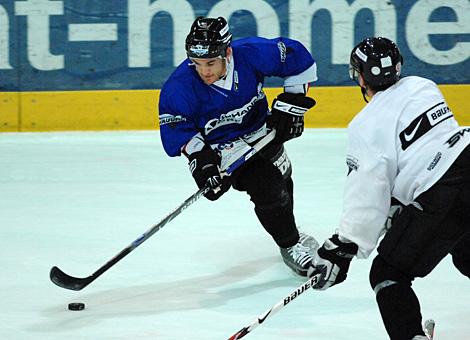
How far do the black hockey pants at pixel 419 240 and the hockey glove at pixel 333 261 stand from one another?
83 millimetres

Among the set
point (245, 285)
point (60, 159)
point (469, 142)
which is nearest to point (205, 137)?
point (245, 285)

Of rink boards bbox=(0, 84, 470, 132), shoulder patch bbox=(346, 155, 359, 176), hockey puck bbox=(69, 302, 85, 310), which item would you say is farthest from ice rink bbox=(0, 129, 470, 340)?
rink boards bbox=(0, 84, 470, 132)

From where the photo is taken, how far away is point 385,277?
2682 millimetres

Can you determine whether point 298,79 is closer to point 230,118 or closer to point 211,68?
point 230,118

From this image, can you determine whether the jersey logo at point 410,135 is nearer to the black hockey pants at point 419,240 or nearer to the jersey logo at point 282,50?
the black hockey pants at point 419,240

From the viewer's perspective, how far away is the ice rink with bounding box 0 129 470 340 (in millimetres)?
3293

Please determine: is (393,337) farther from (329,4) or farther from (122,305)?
(329,4)

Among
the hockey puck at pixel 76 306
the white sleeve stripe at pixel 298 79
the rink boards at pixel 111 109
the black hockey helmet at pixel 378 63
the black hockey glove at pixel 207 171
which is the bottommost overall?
the rink boards at pixel 111 109

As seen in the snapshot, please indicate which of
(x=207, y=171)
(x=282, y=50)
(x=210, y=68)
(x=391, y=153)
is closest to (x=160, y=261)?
(x=207, y=171)

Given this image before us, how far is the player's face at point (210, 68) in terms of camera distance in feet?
12.3

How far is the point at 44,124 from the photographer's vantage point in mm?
7375

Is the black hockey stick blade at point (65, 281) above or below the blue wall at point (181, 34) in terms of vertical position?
below

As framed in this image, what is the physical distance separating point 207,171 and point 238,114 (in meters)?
0.36

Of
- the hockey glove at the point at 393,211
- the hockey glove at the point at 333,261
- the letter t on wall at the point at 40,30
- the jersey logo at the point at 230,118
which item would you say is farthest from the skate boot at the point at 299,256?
the letter t on wall at the point at 40,30
